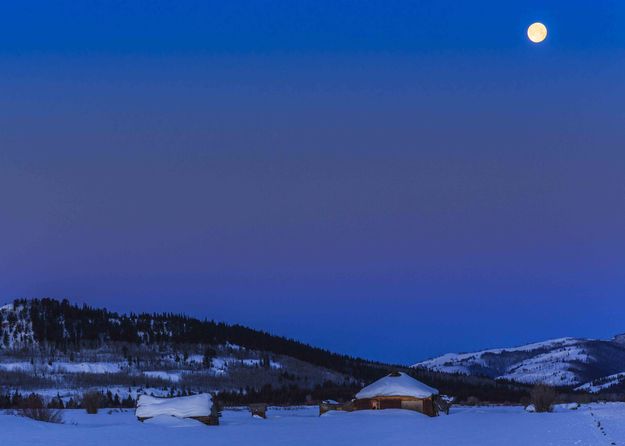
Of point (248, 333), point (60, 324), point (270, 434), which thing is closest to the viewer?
point (270, 434)

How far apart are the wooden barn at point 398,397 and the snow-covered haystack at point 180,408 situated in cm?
1678

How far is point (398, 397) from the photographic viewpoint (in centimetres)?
6369

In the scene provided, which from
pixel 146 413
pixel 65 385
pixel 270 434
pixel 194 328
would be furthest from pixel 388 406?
pixel 194 328

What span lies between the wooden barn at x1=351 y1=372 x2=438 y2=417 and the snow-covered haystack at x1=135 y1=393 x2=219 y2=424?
1678cm

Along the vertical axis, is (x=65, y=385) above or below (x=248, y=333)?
below

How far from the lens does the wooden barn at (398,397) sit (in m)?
63.1

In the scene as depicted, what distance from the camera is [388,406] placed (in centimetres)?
6394

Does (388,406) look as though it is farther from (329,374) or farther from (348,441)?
(329,374)

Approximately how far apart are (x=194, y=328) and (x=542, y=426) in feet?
330

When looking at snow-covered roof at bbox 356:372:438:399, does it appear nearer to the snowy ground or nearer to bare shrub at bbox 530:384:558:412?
bare shrub at bbox 530:384:558:412

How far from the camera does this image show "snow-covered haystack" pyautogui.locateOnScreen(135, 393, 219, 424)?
48.7m

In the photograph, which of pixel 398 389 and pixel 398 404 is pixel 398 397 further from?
pixel 398 389

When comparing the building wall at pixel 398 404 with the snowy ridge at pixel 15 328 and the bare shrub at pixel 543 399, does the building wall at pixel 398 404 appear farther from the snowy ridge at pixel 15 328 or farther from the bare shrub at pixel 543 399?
the snowy ridge at pixel 15 328

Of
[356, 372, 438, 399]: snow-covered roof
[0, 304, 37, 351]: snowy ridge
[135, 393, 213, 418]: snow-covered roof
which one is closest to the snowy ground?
[135, 393, 213, 418]: snow-covered roof
